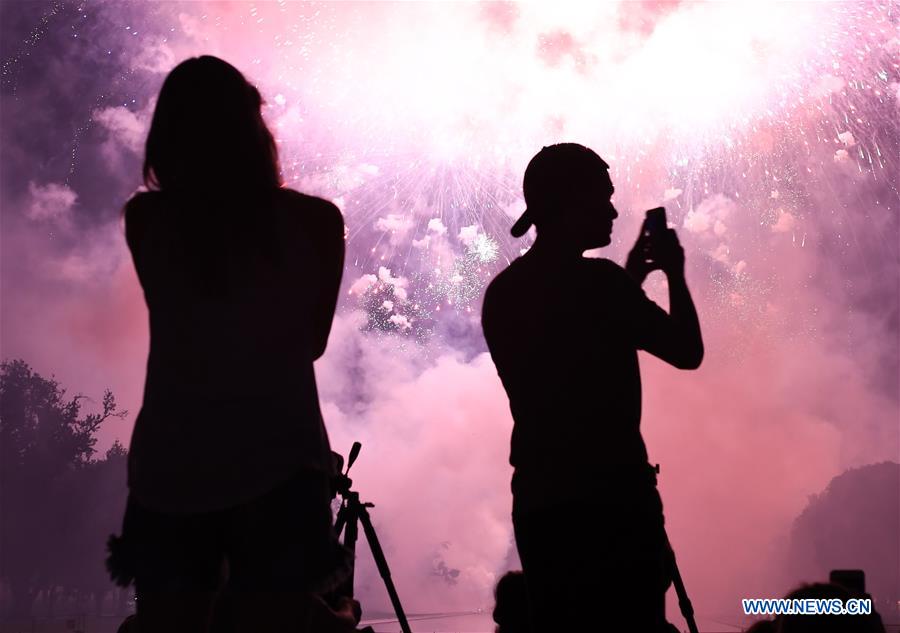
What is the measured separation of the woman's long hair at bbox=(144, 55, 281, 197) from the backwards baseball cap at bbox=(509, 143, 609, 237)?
1.35 metres

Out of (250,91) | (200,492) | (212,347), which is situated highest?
(250,91)

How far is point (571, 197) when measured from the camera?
3197 millimetres

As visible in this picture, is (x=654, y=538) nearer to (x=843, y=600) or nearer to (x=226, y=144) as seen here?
(x=843, y=600)

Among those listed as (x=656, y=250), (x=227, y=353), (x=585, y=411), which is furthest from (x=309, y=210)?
(x=656, y=250)

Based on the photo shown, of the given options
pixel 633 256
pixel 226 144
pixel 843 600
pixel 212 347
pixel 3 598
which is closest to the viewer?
pixel 212 347

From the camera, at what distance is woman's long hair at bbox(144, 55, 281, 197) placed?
2.15 meters

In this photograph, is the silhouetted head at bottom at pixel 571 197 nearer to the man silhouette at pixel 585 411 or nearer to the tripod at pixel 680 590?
the man silhouette at pixel 585 411

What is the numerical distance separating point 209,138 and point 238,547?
1.13 m

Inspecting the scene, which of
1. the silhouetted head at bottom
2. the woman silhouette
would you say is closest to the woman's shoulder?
the woman silhouette

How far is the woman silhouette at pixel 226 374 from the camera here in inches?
74.8

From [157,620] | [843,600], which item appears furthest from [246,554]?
[843,600]

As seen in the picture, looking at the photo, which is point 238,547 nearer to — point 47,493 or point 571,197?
point 571,197

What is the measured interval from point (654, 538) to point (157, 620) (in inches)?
64.8

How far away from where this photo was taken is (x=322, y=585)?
1.92 m
